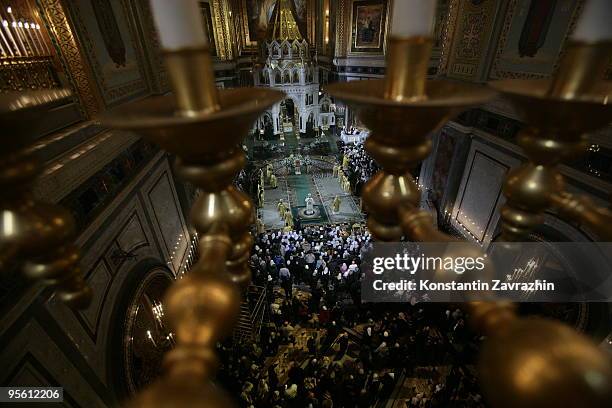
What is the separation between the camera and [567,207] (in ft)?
3.09

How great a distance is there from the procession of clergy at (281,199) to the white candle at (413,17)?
10.0 meters

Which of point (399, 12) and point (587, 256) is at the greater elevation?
point (399, 12)

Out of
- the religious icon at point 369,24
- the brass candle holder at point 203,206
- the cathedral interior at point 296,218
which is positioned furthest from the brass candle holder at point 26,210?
the religious icon at point 369,24

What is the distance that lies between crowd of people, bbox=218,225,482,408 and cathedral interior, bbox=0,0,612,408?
0.05 metres

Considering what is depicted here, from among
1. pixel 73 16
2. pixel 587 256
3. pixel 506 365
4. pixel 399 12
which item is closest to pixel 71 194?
pixel 73 16

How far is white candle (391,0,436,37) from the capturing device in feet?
2.50

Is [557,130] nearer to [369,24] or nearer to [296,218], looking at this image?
[296,218]

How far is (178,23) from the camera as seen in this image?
68 cm

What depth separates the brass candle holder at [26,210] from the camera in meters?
0.73

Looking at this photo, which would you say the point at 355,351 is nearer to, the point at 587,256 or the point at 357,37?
the point at 587,256

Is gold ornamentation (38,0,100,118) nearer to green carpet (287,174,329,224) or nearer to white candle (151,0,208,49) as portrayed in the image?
white candle (151,0,208,49)

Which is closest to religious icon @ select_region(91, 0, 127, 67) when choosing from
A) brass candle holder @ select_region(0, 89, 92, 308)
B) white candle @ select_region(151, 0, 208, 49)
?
brass candle holder @ select_region(0, 89, 92, 308)

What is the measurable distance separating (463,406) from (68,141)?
744cm

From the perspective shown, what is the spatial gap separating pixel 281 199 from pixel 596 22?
12784 mm
